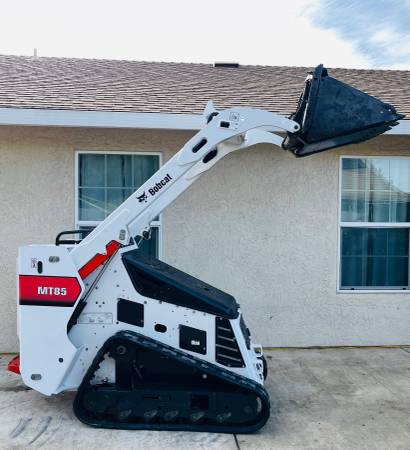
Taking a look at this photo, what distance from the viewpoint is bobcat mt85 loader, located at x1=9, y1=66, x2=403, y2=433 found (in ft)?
12.5

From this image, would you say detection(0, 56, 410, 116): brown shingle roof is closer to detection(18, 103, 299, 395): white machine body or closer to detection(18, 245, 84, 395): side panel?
detection(18, 103, 299, 395): white machine body

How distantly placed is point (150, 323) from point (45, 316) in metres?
0.90

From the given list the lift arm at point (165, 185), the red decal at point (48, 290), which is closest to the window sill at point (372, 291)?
the lift arm at point (165, 185)

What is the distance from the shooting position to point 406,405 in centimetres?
429

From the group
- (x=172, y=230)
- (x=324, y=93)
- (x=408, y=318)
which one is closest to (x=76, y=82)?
(x=172, y=230)

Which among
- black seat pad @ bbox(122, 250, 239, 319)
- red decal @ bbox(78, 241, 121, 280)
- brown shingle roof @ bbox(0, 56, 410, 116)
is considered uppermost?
brown shingle roof @ bbox(0, 56, 410, 116)

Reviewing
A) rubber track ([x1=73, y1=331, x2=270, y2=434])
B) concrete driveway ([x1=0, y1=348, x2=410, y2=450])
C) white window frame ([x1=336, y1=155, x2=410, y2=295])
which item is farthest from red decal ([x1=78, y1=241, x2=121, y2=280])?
white window frame ([x1=336, y1=155, x2=410, y2=295])

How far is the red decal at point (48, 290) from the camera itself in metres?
3.87

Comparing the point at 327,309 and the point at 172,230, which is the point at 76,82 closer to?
the point at 172,230

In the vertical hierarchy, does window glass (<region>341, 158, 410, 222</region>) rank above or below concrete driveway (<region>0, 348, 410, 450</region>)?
above

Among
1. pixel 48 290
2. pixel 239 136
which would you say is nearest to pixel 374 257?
pixel 239 136

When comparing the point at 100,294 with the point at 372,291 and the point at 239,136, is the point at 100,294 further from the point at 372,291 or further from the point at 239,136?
the point at 372,291

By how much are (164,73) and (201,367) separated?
17.8 feet

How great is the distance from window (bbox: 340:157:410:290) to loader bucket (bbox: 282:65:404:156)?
2.25 meters
